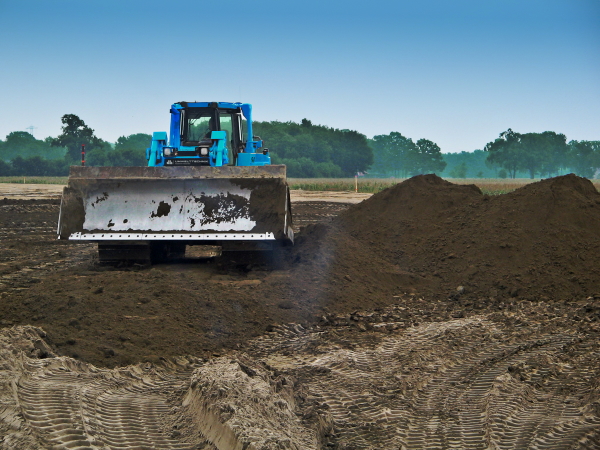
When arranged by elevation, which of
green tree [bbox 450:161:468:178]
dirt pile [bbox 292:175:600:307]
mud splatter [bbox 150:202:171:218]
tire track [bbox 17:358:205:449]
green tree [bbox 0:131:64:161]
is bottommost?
tire track [bbox 17:358:205:449]

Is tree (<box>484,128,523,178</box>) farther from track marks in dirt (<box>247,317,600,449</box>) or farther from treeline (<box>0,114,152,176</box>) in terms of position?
track marks in dirt (<box>247,317,600,449</box>)

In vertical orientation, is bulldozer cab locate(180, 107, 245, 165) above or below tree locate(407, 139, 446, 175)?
below

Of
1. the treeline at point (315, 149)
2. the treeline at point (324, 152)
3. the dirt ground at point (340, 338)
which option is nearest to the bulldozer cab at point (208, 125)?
the dirt ground at point (340, 338)

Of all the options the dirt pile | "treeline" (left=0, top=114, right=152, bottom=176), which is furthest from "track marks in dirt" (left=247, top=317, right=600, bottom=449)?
"treeline" (left=0, top=114, right=152, bottom=176)

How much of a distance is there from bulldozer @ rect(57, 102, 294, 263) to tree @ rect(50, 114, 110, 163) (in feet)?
216

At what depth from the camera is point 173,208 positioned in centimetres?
981

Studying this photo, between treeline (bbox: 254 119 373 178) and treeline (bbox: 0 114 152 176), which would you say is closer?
treeline (bbox: 0 114 152 176)

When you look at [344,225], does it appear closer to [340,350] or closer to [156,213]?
[156,213]

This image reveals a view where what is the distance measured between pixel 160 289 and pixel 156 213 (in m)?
2.33

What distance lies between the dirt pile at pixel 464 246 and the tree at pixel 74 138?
6542cm

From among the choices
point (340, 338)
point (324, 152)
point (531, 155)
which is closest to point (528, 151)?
point (531, 155)

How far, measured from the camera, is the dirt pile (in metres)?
9.32

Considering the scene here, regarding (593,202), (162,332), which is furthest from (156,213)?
(593,202)

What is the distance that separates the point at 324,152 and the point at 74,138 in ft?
103
